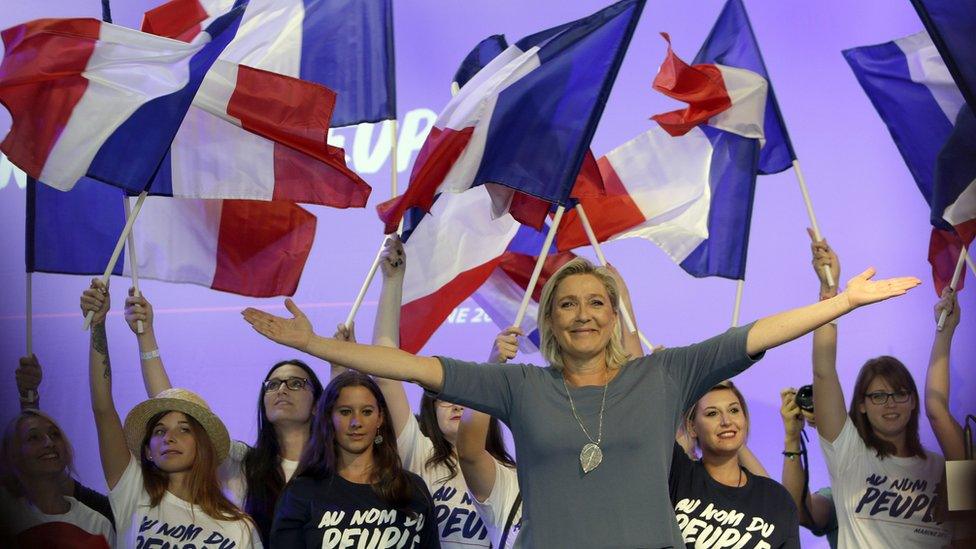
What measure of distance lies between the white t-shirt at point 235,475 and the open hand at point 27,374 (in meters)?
0.69

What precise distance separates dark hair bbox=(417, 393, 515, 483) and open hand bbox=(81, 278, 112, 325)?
1001mm

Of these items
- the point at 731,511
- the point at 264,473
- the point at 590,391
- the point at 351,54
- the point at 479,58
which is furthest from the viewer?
the point at 479,58

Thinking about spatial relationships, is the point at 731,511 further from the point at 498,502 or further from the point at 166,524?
the point at 166,524

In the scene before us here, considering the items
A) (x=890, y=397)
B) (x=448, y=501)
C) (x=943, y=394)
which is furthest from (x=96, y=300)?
(x=943, y=394)

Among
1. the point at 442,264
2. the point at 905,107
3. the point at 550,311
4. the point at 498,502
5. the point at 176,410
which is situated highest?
the point at 905,107

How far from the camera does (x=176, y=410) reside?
371 centimetres

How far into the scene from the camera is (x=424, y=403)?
415 cm

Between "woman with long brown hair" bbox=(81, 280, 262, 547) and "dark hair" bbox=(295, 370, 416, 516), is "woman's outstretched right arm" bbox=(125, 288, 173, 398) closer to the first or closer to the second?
"woman with long brown hair" bbox=(81, 280, 262, 547)

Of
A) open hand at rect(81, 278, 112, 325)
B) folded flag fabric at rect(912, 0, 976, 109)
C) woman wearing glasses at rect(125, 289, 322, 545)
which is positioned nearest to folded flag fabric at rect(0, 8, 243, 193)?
open hand at rect(81, 278, 112, 325)

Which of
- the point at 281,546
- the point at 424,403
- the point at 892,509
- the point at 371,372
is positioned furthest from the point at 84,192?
the point at 892,509

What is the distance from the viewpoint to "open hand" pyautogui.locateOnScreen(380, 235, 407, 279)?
4.04 metres

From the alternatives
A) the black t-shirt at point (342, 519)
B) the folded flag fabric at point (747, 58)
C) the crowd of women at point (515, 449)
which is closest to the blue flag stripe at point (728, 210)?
the folded flag fabric at point (747, 58)

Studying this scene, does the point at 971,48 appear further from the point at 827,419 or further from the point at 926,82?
the point at 827,419

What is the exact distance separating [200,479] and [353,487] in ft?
1.48
